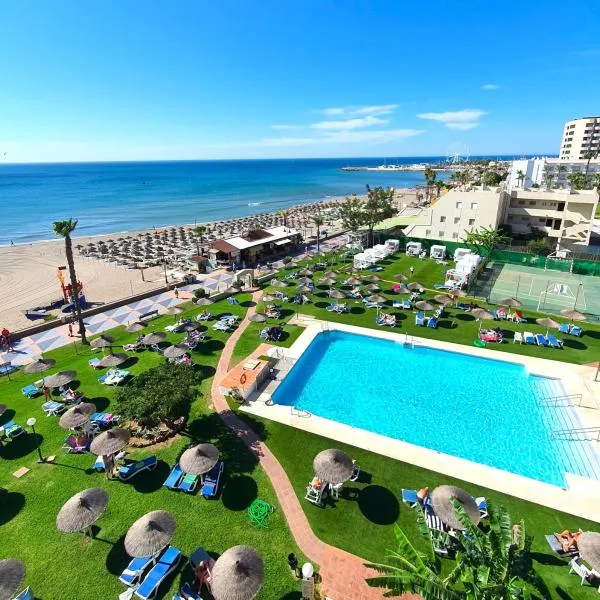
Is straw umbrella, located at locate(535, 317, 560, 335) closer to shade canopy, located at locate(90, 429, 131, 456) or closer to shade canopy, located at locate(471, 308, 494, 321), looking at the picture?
shade canopy, located at locate(471, 308, 494, 321)

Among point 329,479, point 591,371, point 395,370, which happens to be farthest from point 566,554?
point 591,371

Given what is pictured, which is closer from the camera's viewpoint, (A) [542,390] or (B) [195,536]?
(B) [195,536]

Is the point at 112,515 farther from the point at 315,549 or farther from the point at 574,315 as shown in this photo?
the point at 574,315

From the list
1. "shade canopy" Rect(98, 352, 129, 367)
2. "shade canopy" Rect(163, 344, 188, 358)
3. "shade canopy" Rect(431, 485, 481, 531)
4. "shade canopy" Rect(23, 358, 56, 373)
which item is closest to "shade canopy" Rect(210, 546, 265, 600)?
"shade canopy" Rect(431, 485, 481, 531)

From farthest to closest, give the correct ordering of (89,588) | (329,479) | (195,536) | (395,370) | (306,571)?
(395,370), (329,479), (195,536), (89,588), (306,571)

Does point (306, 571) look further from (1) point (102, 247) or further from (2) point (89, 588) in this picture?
(1) point (102, 247)

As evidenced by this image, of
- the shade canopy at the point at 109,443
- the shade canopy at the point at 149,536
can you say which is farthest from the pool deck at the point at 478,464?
the shade canopy at the point at 149,536
